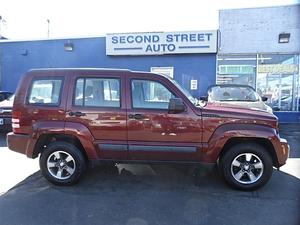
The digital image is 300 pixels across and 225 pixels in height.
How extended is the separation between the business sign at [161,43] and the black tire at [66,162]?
939 cm

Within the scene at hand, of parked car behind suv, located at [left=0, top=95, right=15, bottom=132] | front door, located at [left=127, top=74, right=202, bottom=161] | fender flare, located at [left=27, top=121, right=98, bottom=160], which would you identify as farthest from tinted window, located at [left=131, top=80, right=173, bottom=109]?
parked car behind suv, located at [left=0, top=95, right=15, bottom=132]

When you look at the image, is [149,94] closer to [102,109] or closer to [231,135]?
[102,109]

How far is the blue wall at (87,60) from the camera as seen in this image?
1435 centimetres

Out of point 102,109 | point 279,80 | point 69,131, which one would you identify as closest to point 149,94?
point 102,109

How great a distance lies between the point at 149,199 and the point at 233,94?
21.7 ft

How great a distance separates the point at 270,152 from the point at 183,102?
1582 millimetres

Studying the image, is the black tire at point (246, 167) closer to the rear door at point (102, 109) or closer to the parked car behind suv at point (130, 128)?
the parked car behind suv at point (130, 128)

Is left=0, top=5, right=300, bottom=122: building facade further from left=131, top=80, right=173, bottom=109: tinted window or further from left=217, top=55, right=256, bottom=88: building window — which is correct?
left=131, top=80, right=173, bottom=109: tinted window

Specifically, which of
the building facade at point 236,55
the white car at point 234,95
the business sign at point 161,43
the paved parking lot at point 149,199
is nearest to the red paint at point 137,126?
the paved parking lot at point 149,199

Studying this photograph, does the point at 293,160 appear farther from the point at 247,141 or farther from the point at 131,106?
the point at 131,106

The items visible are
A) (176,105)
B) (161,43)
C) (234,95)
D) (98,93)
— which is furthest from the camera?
(161,43)

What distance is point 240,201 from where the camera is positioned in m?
4.87

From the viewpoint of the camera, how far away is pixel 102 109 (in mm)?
5371

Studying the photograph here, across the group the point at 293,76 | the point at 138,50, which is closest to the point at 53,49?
the point at 138,50
